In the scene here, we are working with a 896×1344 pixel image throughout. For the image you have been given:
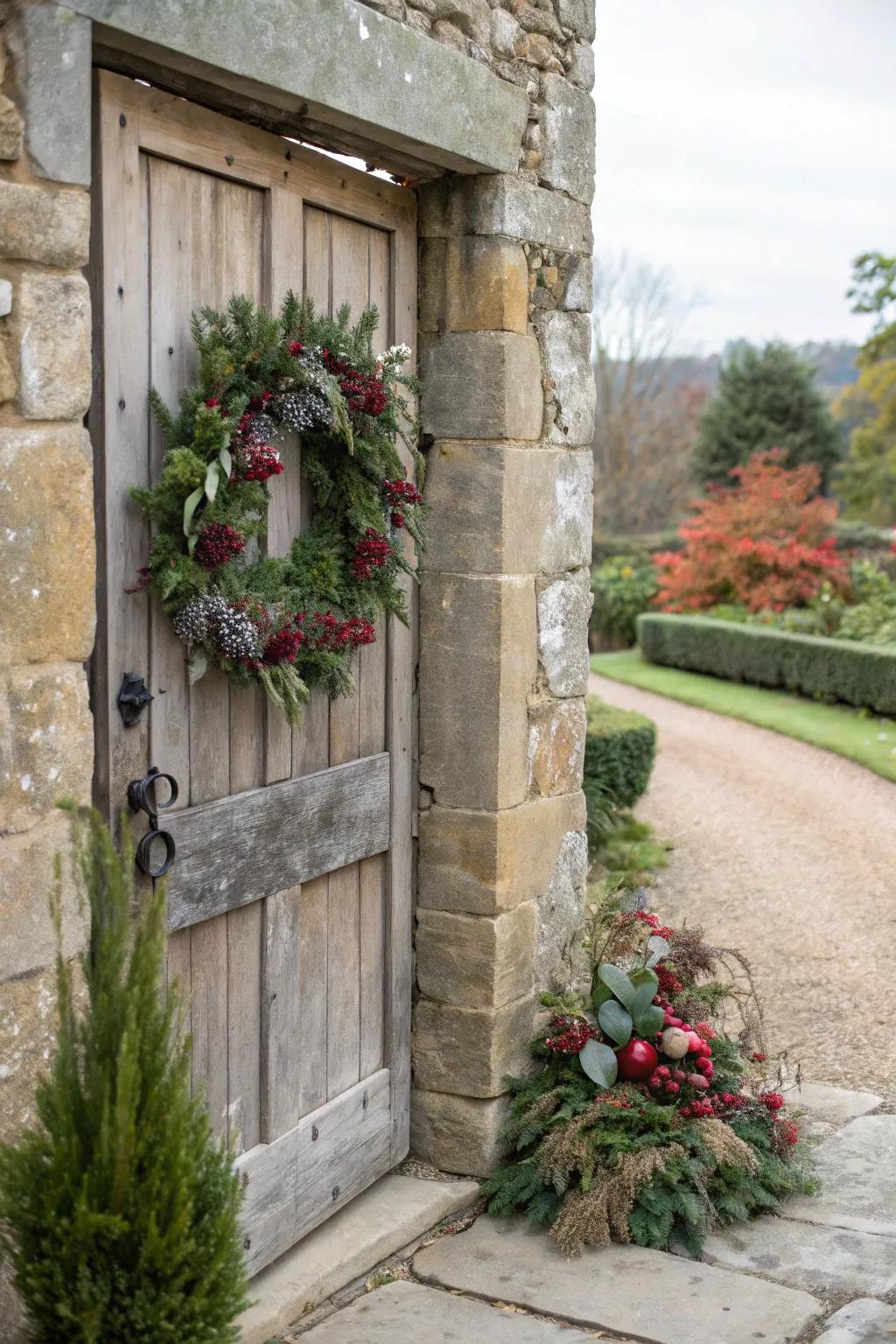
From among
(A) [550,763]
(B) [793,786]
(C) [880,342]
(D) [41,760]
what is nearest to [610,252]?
(C) [880,342]

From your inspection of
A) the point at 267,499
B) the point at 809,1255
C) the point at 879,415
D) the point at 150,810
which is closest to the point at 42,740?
the point at 150,810

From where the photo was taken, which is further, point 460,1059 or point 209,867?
point 460,1059

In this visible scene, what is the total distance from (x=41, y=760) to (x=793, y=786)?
793 cm

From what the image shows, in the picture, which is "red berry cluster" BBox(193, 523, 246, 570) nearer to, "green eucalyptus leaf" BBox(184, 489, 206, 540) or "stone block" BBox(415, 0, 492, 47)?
"green eucalyptus leaf" BBox(184, 489, 206, 540)

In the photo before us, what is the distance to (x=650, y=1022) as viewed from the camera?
3898 mm

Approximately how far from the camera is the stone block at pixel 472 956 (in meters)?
3.74

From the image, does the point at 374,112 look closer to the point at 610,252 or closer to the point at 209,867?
the point at 209,867

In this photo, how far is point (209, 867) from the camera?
3012 mm

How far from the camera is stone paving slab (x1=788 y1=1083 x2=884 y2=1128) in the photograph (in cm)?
448

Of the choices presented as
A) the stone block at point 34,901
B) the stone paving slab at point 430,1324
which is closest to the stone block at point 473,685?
the stone paving slab at point 430,1324

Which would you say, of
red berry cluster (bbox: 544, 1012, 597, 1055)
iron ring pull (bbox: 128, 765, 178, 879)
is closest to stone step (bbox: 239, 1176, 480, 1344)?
red berry cluster (bbox: 544, 1012, 597, 1055)

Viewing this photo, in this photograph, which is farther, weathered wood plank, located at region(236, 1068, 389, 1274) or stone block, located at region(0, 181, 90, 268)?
weathered wood plank, located at region(236, 1068, 389, 1274)

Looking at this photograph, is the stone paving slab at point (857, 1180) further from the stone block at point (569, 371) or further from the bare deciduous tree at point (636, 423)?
the bare deciduous tree at point (636, 423)

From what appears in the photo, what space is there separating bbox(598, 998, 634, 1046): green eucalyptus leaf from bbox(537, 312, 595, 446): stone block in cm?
161
